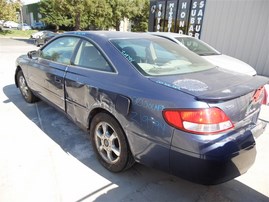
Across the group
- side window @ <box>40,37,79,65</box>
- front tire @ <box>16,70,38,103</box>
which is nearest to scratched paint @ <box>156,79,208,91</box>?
side window @ <box>40,37,79,65</box>

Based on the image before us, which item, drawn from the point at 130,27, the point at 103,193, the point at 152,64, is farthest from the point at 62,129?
the point at 130,27

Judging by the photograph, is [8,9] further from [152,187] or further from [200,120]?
[200,120]

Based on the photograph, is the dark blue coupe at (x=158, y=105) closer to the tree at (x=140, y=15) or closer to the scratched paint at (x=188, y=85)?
the scratched paint at (x=188, y=85)

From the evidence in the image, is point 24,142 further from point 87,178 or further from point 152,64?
point 152,64

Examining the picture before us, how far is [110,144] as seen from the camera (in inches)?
103

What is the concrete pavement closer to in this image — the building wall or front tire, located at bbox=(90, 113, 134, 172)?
front tire, located at bbox=(90, 113, 134, 172)

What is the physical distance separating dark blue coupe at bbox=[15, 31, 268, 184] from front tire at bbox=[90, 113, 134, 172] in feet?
0.03

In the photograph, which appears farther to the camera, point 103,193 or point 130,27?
point 130,27

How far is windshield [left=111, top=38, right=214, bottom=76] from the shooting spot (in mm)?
2464

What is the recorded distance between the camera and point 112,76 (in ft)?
8.10

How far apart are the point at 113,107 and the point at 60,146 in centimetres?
127

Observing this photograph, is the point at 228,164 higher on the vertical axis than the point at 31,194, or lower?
higher

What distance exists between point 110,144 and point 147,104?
79 centimetres

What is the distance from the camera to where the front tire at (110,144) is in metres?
2.43
